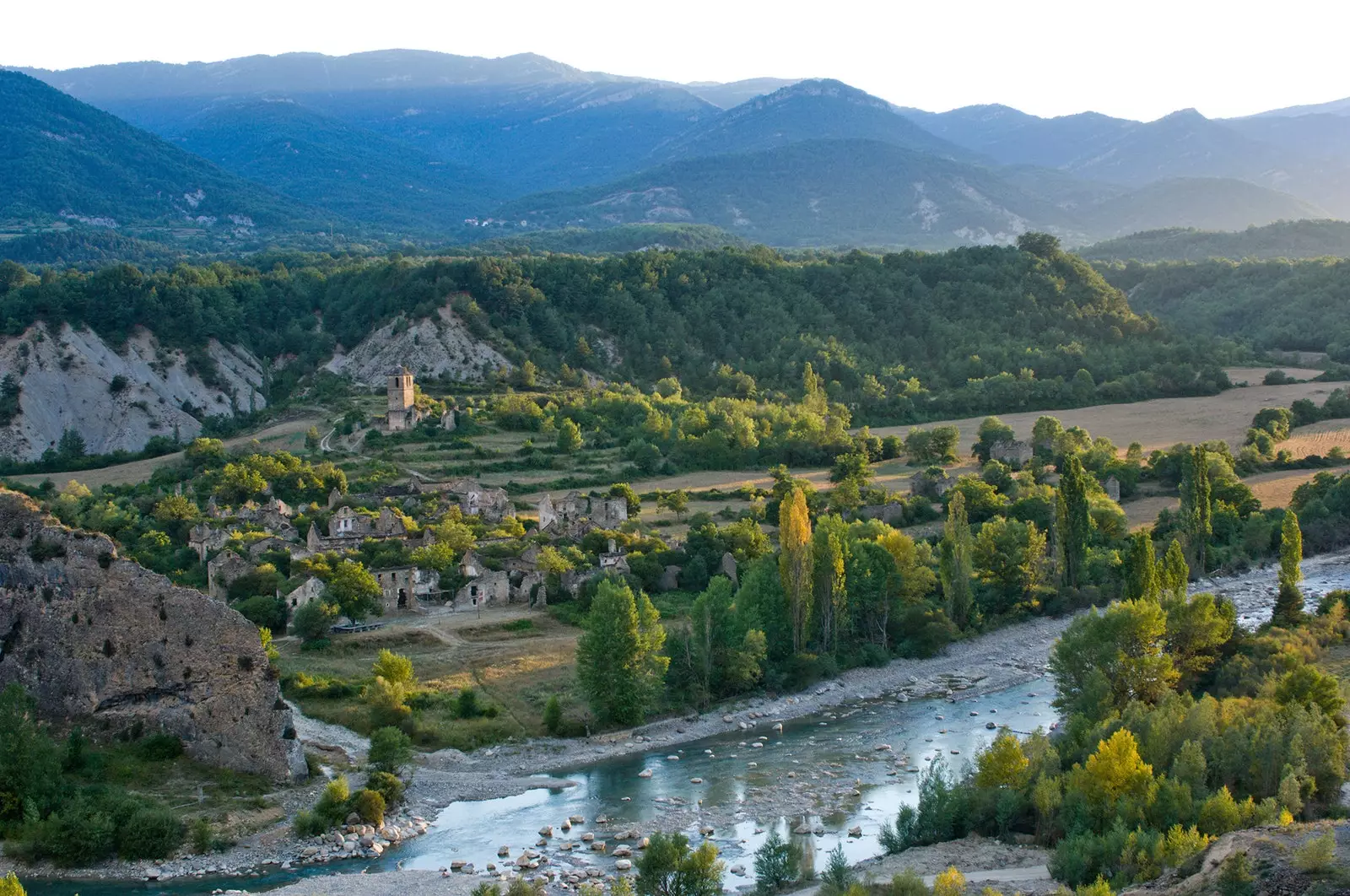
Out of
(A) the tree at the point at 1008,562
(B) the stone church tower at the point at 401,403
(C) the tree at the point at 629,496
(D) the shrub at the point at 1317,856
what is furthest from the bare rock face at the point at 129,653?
(B) the stone church tower at the point at 401,403

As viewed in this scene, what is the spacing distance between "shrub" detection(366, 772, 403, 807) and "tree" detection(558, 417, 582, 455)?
4316 centimetres

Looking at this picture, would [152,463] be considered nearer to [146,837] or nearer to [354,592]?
[354,592]

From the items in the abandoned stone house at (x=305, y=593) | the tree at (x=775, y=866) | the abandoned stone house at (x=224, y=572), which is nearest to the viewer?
the tree at (x=775, y=866)

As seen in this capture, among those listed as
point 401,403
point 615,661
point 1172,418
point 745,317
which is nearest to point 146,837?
point 615,661

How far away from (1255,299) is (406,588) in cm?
10872

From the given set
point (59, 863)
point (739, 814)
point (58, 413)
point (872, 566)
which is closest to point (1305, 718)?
point (739, 814)

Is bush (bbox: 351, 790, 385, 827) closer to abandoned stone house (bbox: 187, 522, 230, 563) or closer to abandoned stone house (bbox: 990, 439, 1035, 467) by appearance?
abandoned stone house (bbox: 187, 522, 230, 563)

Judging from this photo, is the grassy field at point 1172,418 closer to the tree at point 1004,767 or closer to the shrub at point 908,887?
the tree at point 1004,767

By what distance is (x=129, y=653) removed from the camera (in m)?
32.5

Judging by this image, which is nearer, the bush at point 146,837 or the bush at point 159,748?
the bush at point 146,837

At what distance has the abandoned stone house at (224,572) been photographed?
156 feet

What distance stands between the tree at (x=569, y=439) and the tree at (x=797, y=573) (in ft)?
107

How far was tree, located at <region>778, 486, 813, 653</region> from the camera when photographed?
4328 centimetres

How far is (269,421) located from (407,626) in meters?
41.7
